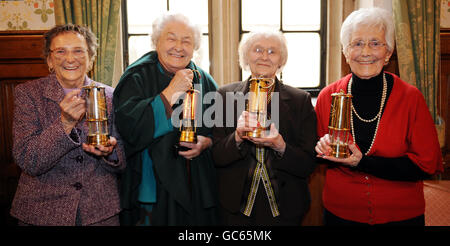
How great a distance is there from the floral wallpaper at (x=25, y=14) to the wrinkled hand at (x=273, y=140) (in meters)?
2.34

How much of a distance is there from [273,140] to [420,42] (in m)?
2.06

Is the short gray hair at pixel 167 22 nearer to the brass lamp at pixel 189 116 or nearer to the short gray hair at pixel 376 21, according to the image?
the brass lamp at pixel 189 116

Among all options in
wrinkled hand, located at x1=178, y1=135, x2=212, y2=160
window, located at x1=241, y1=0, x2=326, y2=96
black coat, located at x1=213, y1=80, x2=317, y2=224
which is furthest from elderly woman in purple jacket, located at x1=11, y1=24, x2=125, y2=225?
window, located at x1=241, y1=0, x2=326, y2=96

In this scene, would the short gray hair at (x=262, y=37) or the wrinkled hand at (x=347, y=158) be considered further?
the short gray hair at (x=262, y=37)

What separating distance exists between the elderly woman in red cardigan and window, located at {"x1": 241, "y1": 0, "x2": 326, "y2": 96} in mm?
1526

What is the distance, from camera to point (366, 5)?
2.84 metres

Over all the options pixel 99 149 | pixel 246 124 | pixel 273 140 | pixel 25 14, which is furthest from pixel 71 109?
pixel 25 14

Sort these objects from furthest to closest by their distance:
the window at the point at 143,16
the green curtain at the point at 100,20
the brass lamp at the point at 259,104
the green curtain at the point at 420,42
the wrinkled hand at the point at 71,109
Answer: the window at the point at 143,16, the green curtain at the point at 420,42, the green curtain at the point at 100,20, the brass lamp at the point at 259,104, the wrinkled hand at the point at 71,109

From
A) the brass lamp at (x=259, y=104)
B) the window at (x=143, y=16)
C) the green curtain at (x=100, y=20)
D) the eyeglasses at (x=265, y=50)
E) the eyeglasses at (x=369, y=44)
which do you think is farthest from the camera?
the window at (x=143, y=16)

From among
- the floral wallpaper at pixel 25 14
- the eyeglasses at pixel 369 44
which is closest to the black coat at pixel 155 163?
the eyeglasses at pixel 369 44

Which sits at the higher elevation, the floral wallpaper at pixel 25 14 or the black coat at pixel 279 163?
the floral wallpaper at pixel 25 14

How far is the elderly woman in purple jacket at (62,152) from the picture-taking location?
1.42m
